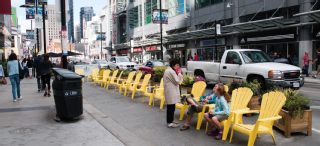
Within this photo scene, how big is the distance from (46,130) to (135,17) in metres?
51.3

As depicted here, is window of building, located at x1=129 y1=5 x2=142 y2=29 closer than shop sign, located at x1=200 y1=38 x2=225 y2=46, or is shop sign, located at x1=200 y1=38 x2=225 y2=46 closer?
shop sign, located at x1=200 y1=38 x2=225 y2=46

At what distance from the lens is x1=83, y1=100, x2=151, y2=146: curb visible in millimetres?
5070

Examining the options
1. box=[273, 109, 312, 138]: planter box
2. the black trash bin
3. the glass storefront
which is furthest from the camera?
the glass storefront

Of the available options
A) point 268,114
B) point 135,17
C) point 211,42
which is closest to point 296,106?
point 268,114

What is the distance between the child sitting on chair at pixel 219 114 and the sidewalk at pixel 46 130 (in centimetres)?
189

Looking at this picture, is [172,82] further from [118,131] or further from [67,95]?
[67,95]

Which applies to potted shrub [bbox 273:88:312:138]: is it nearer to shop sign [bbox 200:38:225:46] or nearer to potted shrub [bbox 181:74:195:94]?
potted shrub [bbox 181:74:195:94]

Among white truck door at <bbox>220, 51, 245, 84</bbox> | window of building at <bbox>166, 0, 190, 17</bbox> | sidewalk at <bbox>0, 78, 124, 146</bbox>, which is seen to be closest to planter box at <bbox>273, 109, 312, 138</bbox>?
sidewalk at <bbox>0, 78, 124, 146</bbox>

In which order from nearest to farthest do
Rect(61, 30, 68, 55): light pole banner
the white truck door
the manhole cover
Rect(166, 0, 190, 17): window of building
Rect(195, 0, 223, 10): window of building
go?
the manhole cover < Rect(61, 30, 68, 55): light pole banner < the white truck door < Rect(195, 0, 223, 10): window of building < Rect(166, 0, 190, 17): window of building

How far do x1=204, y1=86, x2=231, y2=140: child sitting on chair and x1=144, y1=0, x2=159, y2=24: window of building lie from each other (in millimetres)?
41543

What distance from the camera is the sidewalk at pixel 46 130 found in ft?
16.4

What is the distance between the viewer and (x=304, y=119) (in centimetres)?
518

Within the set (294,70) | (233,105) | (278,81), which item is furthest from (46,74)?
(294,70)

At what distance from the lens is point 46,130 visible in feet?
19.0
